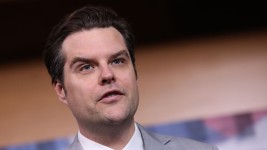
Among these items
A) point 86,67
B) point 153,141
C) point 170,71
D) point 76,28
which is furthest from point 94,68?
point 170,71

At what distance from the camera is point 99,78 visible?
0.98 meters

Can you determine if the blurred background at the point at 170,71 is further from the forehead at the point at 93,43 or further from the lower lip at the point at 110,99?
the lower lip at the point at 110,99

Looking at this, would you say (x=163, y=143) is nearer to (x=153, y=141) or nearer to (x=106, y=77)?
(x=153, y=141)

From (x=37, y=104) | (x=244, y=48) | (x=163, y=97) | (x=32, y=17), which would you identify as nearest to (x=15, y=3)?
(x=32, y=17)

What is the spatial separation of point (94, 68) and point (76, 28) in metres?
0.13

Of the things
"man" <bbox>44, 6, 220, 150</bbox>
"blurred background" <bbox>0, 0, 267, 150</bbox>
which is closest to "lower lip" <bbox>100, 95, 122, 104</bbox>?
"man" <bbox>44, 6, 220, 150</bbox>

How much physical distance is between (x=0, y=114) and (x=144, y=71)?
67cm

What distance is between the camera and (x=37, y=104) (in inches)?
76.1

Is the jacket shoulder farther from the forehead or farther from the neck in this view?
the forehead

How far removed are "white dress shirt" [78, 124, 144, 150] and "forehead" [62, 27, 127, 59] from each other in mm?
203

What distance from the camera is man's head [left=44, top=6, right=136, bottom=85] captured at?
1.08 m

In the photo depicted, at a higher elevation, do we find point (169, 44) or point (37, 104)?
point (169, 44)

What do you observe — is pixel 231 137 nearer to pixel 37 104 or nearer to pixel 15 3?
pixel 37 104

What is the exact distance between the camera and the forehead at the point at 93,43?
102cm
